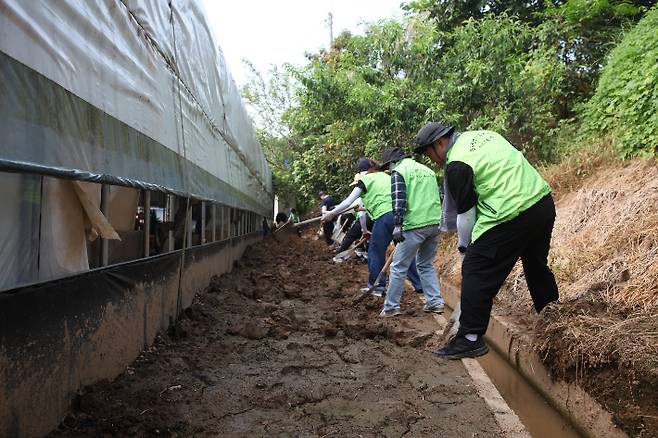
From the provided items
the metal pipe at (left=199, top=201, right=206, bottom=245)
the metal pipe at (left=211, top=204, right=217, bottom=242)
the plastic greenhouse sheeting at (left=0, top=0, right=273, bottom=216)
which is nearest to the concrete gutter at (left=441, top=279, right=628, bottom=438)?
the plastic greenhouse sheeting at (left=0, top=0, right=273, bottom=216)

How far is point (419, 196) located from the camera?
19.6 feet

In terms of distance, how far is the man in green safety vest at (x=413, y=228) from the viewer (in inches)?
231

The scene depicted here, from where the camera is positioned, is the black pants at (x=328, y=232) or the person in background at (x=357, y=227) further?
the black pants at (x=328, y=232)

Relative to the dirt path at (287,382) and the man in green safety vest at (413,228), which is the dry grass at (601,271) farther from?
the man in green safety vest at (413,228)

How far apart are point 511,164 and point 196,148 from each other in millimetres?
3416

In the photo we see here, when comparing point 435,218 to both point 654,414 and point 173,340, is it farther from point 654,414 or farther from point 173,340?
point 654,414

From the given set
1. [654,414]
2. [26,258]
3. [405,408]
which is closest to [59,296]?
[26,258]

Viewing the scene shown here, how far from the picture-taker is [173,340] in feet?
15.2

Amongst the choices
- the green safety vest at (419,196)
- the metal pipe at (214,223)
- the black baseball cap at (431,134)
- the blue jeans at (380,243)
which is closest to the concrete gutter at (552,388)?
the green safety vest at (419,196)

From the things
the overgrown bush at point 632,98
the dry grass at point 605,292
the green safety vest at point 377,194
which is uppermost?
the overgrown bush at point 632,98

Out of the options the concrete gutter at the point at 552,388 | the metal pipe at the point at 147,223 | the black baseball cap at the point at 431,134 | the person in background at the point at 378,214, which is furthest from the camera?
the person in background at the point at 378,214

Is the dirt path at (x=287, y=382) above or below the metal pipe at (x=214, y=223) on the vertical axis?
below

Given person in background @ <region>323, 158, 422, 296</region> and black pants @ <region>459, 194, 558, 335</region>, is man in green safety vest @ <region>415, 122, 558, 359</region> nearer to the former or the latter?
black pants @ <region>459, 194, 558, 335</region>

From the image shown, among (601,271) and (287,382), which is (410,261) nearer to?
(601,271)
